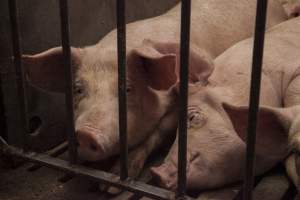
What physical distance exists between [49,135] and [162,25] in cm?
67

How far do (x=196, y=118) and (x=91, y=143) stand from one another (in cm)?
38

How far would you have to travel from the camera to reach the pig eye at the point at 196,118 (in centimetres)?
193

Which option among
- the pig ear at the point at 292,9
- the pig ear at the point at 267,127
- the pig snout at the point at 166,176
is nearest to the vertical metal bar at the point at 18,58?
the pig snout at the point at 166,176

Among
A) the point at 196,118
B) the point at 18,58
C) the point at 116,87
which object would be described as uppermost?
the point at 18,58

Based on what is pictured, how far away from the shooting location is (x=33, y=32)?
7.21ft

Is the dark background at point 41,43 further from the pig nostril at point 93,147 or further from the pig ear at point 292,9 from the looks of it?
the pig ear at point 292,9

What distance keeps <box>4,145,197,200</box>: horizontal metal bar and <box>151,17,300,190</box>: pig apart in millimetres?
191

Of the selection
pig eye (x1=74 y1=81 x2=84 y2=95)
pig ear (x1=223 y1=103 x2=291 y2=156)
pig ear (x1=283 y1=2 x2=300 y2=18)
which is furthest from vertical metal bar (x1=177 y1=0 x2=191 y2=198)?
pig ear (x1=283 y1=2 x2=300 y2=18)

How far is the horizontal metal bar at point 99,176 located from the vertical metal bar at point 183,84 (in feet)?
0.24

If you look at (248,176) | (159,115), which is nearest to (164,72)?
(159,115)

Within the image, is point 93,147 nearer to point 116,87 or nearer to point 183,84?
point 116,87

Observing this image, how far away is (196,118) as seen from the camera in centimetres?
194

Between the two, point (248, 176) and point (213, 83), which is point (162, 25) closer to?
point (213, 83)

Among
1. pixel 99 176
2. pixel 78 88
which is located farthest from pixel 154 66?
pixel 99 176
